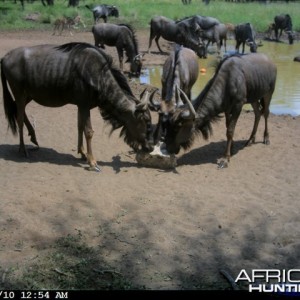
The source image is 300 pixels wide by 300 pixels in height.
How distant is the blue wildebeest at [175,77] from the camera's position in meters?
7.68

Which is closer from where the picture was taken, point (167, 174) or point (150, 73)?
point (167, 174)

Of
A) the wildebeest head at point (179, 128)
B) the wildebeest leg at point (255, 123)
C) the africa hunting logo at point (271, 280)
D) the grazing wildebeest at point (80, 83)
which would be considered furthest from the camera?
the wildebeest leg at point (255, 123)

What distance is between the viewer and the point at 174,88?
836 centimetres

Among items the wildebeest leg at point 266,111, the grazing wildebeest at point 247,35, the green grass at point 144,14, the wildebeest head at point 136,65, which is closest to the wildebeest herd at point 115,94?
the wildebeest leg at point 266,111

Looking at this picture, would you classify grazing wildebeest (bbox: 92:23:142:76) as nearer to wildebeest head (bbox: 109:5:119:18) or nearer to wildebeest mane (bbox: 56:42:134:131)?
wildebeest mane (bbox: 56:42:134:131)

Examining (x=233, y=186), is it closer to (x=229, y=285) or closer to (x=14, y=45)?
(x=229, y=285)

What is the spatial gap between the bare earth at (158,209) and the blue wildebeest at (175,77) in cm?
95

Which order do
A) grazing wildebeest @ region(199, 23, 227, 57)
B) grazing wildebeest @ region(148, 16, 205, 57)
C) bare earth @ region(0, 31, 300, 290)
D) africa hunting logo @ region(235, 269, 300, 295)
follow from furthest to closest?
grazing wildebeest @ region(199, 23, 227, 57) < grazing wildebeest @ region(148, 16, 205, 57) < bare earth @ region(0, 31, 300, 290) < africa hunting logo @ region(235, 269, 300, 295)

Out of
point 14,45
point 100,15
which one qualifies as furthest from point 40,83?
point 100,15

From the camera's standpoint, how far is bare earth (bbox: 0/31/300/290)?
14.5 feet

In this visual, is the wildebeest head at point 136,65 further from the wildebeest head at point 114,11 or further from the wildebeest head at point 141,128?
the wildebeest head at point 114,11

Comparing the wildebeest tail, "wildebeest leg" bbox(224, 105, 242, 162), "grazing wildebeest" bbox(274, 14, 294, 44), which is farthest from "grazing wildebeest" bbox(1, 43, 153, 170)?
"grazing wildebeest" bbox(274, 14, 294, 44)

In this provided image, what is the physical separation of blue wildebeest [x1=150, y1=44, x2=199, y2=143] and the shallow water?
1.75 feet

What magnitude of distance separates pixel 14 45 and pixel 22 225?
53.0 feet
